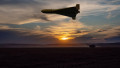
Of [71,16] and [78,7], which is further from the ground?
[78,7]

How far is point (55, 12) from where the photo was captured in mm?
31391

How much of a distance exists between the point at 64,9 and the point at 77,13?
3.35 meters

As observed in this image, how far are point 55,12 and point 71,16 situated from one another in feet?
13.7
